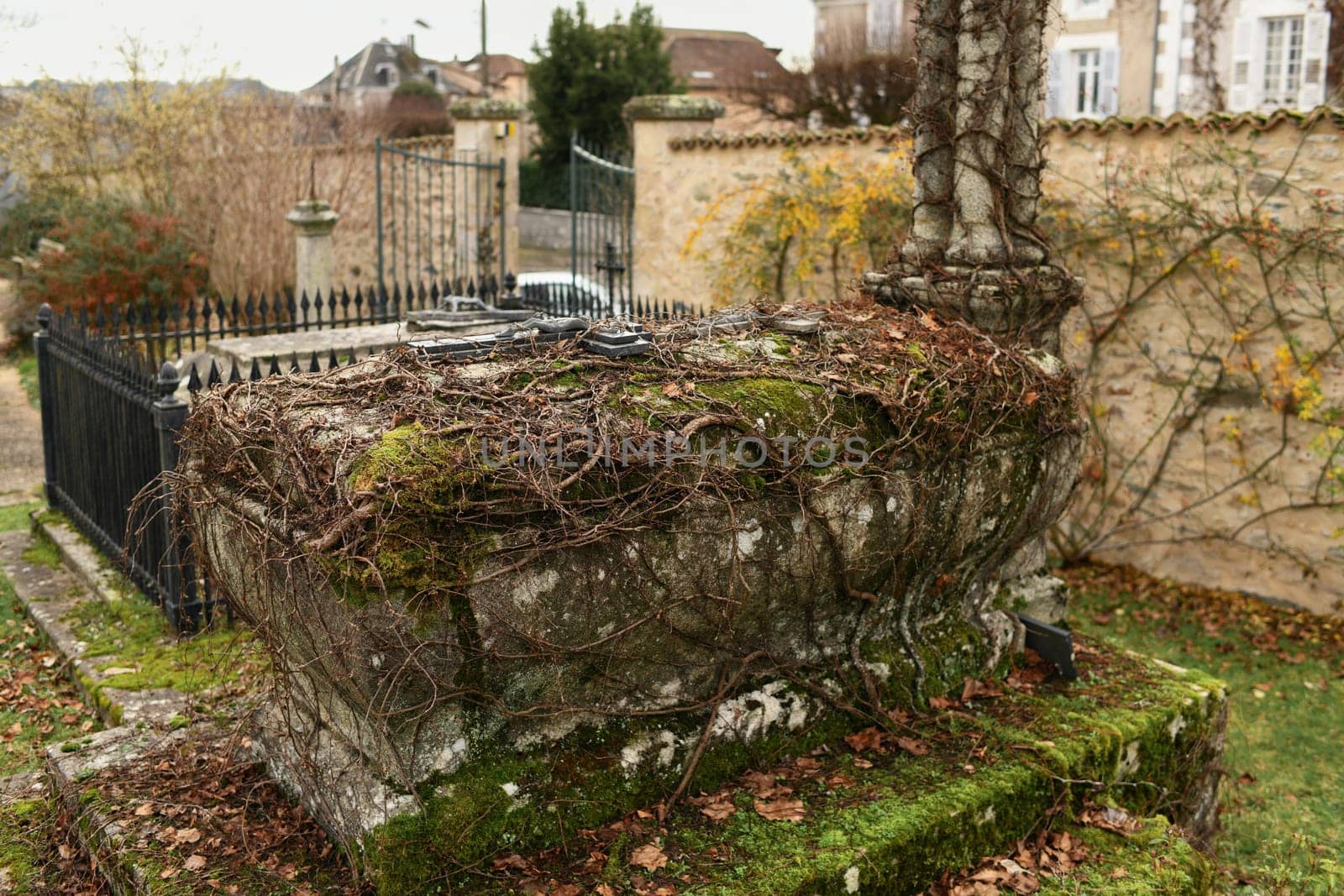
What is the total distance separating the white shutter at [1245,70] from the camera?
20297mm

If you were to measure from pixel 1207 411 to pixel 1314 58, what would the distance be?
14755mm

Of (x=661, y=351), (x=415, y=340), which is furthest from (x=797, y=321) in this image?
(x=415, y=340)

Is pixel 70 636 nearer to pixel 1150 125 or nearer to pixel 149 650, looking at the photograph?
pixel 149 650

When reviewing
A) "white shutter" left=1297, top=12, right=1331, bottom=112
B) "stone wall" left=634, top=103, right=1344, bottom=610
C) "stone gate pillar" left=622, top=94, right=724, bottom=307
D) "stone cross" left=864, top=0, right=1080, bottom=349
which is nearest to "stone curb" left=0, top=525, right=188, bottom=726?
"stone cross" left=864, top=0, right=1080, bottom=349

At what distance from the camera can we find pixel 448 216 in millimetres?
15797

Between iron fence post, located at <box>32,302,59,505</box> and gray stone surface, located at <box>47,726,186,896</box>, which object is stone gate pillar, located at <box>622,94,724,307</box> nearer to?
iron fence post, located at <box>32,302,59,505</box>

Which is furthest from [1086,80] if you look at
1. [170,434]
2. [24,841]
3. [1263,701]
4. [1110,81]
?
[24,841]

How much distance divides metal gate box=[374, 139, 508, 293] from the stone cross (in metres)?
8.28

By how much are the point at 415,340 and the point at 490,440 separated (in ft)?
2.83

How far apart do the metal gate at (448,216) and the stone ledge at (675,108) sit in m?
1.94

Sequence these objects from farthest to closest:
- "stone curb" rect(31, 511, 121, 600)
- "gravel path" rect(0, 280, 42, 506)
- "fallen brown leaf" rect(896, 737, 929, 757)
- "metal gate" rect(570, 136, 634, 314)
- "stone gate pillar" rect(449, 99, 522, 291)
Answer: "stone gate pillar" rect(449, 99, 522, 291) < "metal gate" rect(570, 136, 634, 314) < "gravel path" rect(0, 280, 42, 506) < "stone curb" rect(31, 511, 121, 600) < "fallen brown leaf" rect(896, 737, 929, 757)

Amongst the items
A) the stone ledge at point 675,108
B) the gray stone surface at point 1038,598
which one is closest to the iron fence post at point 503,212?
the stone ledge at point 675,108

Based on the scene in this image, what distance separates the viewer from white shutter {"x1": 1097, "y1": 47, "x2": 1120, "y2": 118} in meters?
22.5

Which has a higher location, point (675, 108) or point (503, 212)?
point (675, 108)
